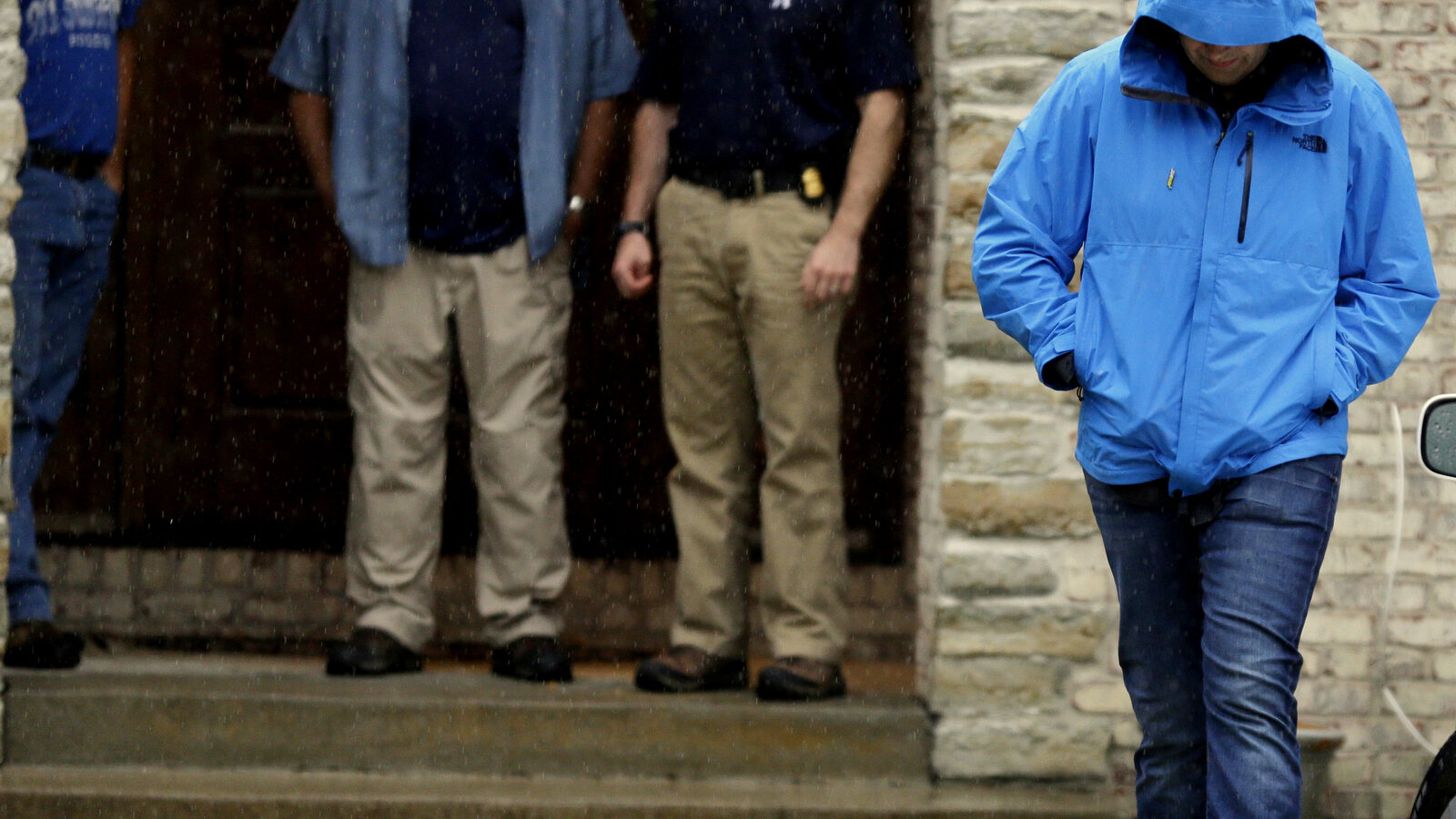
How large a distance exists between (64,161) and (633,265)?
5.09 ft

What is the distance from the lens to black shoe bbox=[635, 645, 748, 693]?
512 cm

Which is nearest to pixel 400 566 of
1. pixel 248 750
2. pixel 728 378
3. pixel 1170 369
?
pixel 248 750

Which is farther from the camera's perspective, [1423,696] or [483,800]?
[1423,696]

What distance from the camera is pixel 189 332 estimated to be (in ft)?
21.0

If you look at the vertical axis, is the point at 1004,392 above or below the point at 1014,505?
above

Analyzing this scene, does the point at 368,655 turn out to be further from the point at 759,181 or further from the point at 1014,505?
the point at 1014,505

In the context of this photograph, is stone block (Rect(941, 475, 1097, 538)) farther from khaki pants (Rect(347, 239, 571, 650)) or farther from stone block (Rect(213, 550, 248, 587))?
stone block (Rect(213, 550, 248, 587))

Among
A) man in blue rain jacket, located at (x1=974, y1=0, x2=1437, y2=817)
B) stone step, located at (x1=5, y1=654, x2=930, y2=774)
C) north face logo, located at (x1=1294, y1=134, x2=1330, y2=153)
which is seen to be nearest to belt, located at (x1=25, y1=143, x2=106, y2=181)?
stone step, located at (x1=5, y1=654, x2=930, y2=774)

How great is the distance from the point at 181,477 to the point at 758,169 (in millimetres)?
2549

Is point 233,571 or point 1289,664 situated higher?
point 1289,664

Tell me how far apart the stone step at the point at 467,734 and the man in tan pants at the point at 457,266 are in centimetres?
25

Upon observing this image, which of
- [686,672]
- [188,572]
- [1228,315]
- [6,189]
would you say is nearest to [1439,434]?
[1228,315]

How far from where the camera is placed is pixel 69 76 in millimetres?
5188

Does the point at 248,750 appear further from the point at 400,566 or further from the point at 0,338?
the point at 0,338
